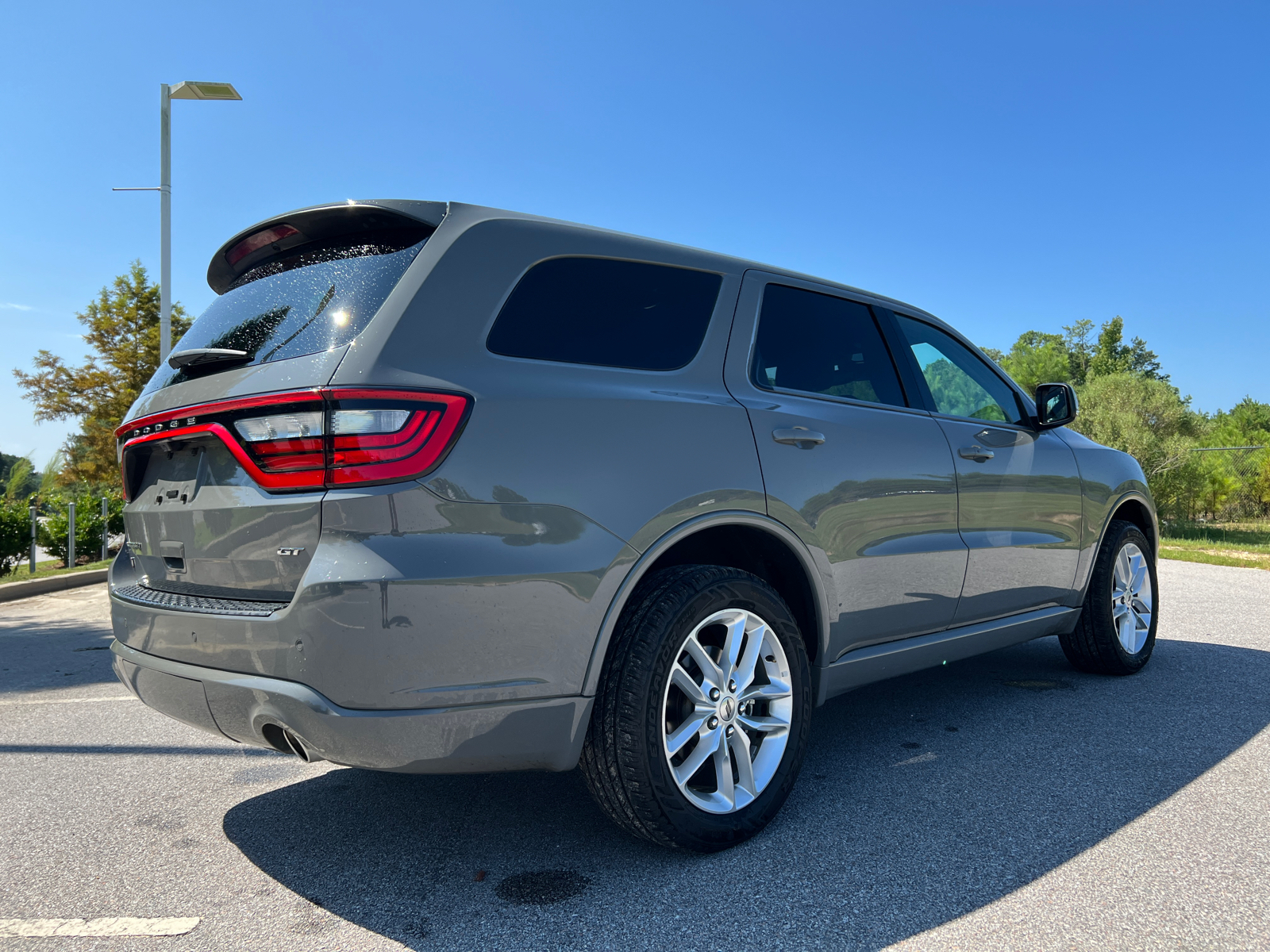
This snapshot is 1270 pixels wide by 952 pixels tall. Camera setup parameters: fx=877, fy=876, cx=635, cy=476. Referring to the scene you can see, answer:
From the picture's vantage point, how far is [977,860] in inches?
97.5

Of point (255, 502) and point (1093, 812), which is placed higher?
point (255, 502)

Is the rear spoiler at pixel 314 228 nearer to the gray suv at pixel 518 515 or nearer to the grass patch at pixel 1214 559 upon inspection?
the gray suv at pixel 518 515

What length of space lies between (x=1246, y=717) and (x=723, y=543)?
9.22ft

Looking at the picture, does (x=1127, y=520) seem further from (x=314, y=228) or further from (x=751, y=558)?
(x=314, y=228)

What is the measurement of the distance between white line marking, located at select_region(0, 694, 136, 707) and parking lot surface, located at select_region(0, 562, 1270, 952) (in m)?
0.53

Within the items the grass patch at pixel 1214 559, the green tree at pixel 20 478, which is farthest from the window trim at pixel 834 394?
the green tree at pixel 20 478

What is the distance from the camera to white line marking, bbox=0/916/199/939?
7.11 ft

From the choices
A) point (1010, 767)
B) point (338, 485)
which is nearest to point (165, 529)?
point (338, 485)

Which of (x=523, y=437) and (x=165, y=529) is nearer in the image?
(x=523, y=437)

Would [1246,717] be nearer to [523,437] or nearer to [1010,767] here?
[1010,767]

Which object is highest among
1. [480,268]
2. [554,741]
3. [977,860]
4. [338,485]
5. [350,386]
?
[480,268]

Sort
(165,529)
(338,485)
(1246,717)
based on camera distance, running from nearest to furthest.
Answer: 1. (338,485)
2. (165,529)
3. (1246,717)

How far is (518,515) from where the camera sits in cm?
216

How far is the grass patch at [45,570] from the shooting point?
11888 millimetres
